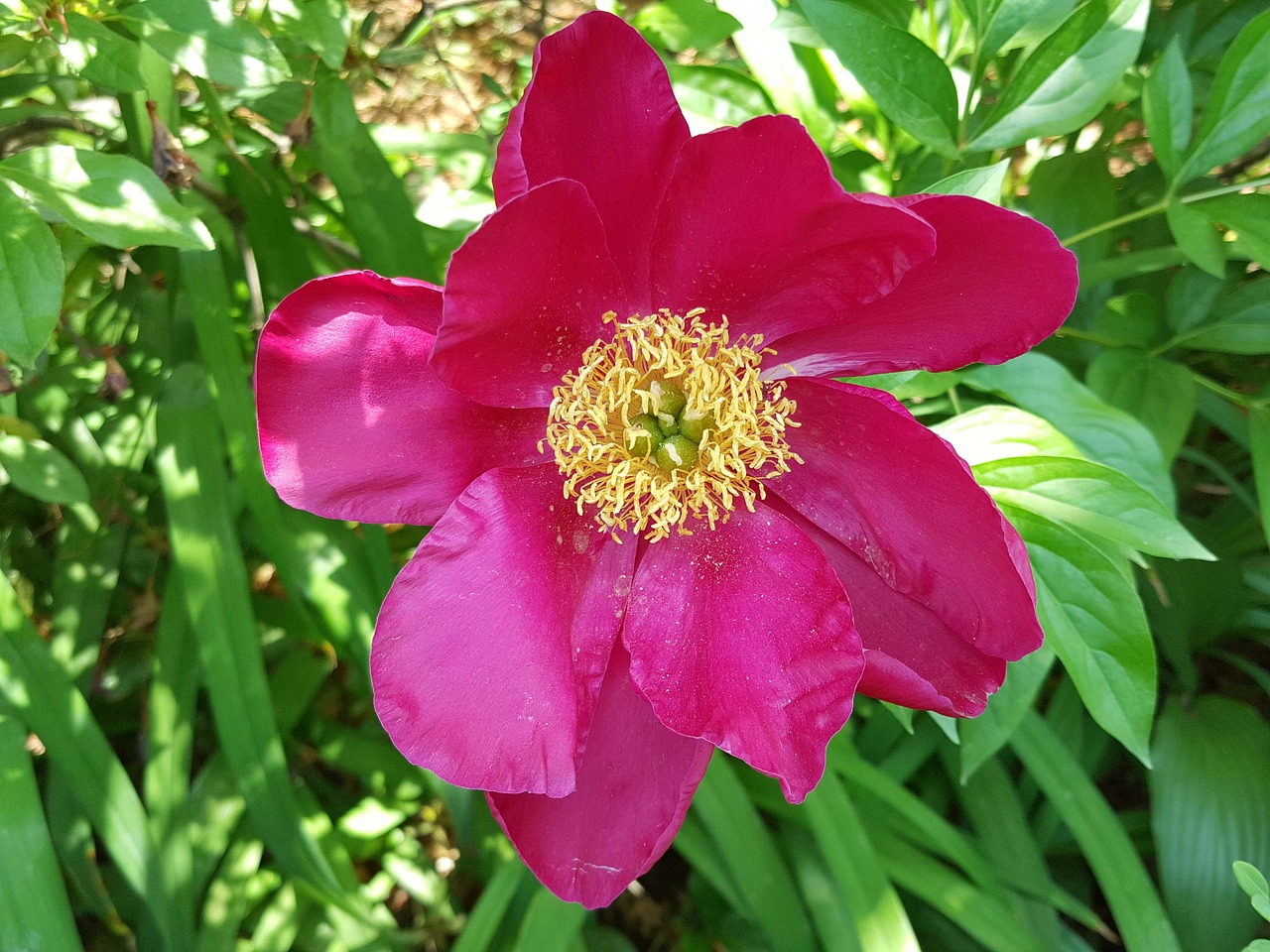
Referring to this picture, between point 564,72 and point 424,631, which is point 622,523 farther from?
point 564,72

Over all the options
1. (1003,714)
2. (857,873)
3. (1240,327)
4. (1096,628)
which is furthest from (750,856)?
(1240,327)

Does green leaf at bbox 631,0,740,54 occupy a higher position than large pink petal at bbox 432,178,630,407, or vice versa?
green leaf at bbox 631,0,740,54

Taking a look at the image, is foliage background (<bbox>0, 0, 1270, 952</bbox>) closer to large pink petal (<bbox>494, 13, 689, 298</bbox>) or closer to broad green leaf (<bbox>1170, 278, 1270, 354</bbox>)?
broad green leaf (<bbox>1170, 278, 1270, 354</bbox>)

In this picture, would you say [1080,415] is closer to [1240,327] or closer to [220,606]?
[1240,327]

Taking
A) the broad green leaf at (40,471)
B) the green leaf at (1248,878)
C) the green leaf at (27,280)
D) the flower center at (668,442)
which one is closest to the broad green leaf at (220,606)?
the broad green leaf at (40,471)

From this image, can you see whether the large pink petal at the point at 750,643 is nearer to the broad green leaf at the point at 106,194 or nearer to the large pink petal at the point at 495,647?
the large pink petal at the point at 495,647

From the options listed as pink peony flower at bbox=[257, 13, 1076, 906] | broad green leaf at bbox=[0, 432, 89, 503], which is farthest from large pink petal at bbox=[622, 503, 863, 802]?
broad green leaf at bbox=[0, 432, 89, 503]
